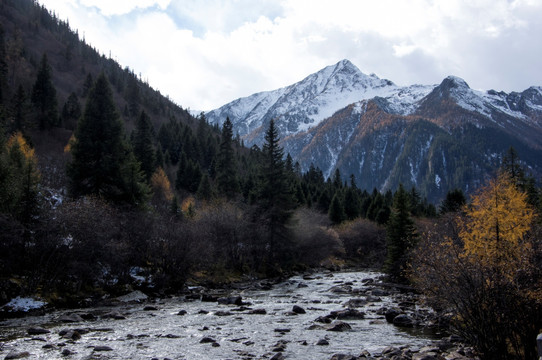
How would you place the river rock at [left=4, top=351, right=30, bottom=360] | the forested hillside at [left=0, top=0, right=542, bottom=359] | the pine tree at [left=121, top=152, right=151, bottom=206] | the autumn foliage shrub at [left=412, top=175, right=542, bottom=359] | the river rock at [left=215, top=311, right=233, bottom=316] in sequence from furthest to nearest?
the pine tree at [left=121, top=152, right=151, bottom=206], the river rock at [left=215, top=311, right=233, bottom=316], the river rock at [left=4, top=351, right=30, bottom=360], the forested hillside at [left=0, top=0, right=542, bottom=359], the autumn foliage shrub at [left=412, top=175, right=542, bottom=359]

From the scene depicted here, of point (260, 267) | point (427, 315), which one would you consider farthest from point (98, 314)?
point (260, 267)

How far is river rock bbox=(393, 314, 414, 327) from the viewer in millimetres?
22962

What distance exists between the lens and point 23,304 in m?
25.0

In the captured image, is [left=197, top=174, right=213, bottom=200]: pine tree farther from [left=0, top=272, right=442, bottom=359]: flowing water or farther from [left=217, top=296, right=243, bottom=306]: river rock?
[left=0, top=272, right=442, bottom=359]: flowing water

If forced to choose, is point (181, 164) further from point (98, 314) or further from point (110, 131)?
point (98, 314)

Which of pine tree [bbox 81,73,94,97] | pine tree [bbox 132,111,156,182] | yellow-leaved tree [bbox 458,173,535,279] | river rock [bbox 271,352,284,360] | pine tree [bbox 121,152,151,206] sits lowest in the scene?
river rock [bbox 271,352,284,360]

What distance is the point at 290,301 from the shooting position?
3241 centimetres

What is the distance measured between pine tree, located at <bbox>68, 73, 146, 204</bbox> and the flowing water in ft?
57.2

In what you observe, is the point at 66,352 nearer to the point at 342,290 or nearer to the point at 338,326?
the point at 338,326

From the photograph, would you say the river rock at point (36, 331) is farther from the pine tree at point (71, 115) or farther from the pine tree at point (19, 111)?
the pine tree at point (71, 115)

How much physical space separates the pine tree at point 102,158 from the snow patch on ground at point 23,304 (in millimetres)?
17076

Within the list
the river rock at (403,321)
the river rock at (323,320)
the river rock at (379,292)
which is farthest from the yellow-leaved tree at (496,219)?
the river rock at (379,292)

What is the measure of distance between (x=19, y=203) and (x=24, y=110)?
65143mm

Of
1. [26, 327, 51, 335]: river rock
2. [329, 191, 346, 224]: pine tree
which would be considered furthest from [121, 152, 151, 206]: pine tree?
[329, 191, 346, 224]: pine tree
